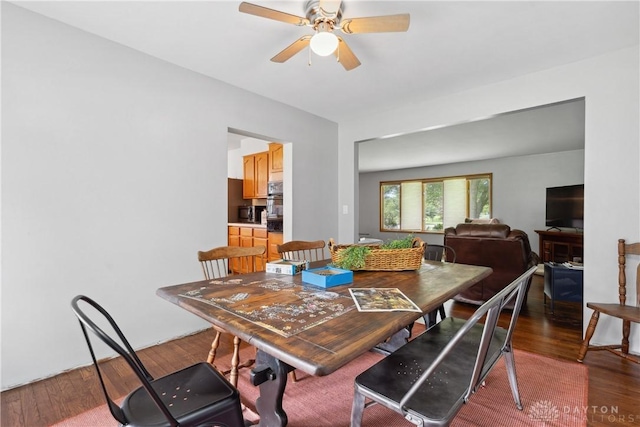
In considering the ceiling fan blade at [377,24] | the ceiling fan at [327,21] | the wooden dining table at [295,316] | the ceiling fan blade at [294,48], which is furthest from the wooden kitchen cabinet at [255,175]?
the wooden dining table at [295,316]

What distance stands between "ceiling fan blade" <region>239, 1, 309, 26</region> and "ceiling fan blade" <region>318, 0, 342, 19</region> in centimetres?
11

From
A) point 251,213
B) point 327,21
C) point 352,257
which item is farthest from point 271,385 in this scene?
point 251,213

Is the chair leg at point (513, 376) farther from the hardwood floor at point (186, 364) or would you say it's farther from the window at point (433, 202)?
the window at point (433, 202)

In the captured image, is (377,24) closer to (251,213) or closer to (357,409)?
(357,409)

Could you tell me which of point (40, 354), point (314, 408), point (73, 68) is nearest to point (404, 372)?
point (314, 408)

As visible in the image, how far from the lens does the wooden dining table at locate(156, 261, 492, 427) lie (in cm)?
84

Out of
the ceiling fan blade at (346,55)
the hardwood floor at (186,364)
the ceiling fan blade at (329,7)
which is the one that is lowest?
the hardwood floor at (186,364)

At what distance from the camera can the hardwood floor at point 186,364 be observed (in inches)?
64.0

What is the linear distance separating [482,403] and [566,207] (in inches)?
191

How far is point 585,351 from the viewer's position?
215 cm

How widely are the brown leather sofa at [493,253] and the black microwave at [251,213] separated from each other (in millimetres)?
3311

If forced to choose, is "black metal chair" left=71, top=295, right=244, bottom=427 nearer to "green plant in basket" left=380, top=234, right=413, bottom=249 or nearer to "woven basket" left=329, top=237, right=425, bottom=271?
"woven basket" left=329, top=237, right=425, bottom=271

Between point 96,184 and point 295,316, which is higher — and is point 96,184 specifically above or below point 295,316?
above

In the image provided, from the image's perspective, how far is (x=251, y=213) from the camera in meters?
5.53
